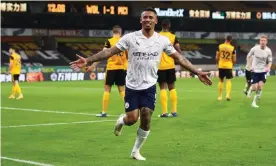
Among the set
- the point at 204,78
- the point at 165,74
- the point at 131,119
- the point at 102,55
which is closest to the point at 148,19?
the point at 102,55

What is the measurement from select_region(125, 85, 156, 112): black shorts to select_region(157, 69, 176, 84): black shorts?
672 cm

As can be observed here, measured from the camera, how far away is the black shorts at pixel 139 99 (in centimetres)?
950

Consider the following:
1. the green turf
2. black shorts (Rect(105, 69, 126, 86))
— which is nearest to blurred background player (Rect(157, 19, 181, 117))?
the green turf

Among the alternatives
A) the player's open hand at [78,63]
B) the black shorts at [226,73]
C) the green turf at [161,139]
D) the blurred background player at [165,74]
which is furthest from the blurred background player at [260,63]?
the player's open hand at [78,63]

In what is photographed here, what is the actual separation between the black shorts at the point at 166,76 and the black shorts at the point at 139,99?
265 inches

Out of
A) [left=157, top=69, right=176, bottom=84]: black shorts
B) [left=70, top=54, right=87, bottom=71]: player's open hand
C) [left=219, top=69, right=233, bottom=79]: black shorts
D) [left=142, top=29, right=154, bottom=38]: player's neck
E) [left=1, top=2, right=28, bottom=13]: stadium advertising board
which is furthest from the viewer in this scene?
[left=1, top=2, right=28, bottom=13]: stadium advertising board

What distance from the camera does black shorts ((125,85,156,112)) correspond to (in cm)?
950

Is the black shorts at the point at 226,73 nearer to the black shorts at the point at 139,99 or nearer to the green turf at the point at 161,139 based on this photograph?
the green turf at the point at 161,139

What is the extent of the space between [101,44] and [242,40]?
16.9 meters

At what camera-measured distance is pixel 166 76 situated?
16.4 m

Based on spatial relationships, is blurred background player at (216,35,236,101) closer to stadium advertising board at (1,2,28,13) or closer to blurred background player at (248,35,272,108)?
blurred background player at (248,35,272,108)

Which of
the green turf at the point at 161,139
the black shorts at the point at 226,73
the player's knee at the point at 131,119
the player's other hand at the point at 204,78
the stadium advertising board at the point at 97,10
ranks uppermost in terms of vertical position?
the stadium advertising board at the point at 97,10

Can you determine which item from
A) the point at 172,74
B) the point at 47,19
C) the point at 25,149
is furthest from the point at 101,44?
the point at 25,149

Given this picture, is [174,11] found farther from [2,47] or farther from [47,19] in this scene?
[2,47]
